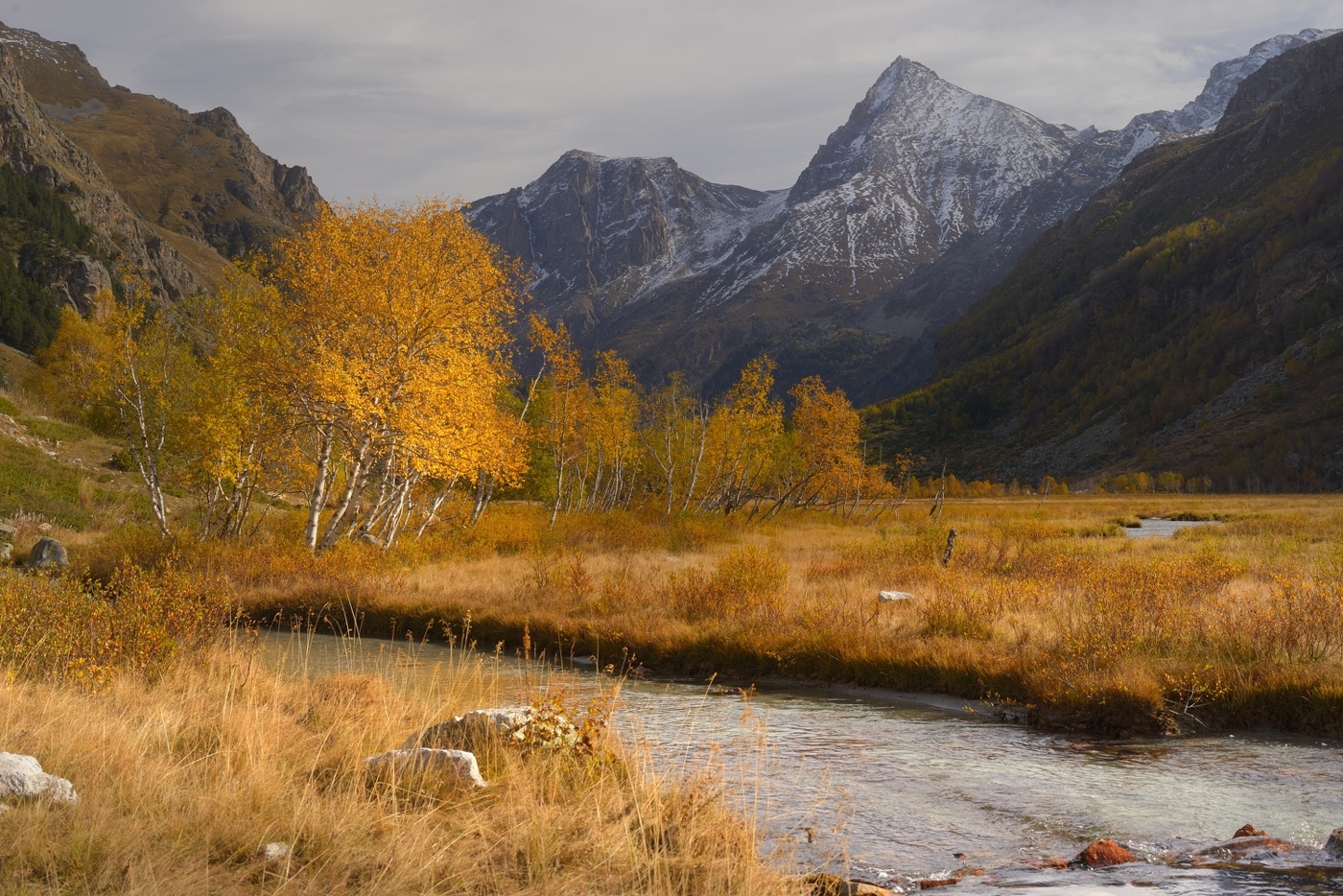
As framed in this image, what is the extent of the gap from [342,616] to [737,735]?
13.2 m

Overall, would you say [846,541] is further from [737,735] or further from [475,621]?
[737,735]

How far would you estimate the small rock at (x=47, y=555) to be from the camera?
22969 millimetres

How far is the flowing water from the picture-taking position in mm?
7129

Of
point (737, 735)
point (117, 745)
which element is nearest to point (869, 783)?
point (737, 735)

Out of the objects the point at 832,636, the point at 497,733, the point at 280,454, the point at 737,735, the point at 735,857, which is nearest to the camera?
the point at 735,857

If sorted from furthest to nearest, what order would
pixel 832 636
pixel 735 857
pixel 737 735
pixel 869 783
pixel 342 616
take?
pixel 342 616
pixel 832 636
pixel 737 735
pixel 869 783
pixel 735 857

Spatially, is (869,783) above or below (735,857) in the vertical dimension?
below

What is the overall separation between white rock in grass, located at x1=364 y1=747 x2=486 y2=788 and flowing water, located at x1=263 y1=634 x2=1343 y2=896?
7.06 ft

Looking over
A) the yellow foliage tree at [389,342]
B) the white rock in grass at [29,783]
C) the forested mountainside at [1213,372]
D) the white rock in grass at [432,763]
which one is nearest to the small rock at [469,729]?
the white rock in grass at [432,763]

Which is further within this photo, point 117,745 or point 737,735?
point 737,735

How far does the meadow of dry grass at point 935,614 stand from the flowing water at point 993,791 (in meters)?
0.76

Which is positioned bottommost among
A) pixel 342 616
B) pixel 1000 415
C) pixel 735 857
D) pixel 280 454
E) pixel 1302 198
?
pixel 342 616

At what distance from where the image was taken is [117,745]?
22.4 feet

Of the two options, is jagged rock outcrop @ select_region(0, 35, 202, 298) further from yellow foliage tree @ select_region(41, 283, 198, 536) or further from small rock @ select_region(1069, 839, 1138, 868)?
small rock @ select_region(1069, 839, 1138, 868)
